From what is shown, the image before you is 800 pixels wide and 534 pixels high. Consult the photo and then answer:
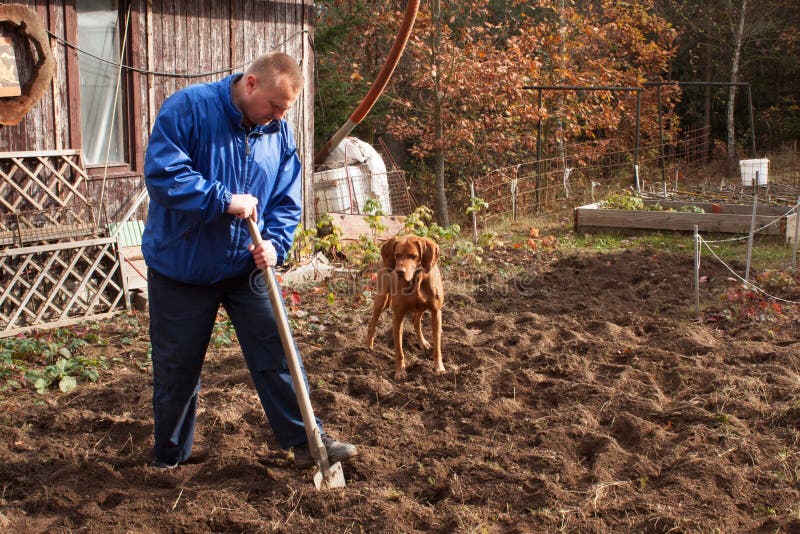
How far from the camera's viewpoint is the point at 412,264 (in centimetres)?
565

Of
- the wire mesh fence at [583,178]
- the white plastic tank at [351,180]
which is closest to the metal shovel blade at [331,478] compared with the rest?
the white plastic tank at [351,180]

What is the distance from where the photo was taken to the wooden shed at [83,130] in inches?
278

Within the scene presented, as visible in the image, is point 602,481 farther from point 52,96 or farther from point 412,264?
point 52,96

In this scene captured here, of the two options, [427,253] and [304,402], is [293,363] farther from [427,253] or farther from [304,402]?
[427,253]

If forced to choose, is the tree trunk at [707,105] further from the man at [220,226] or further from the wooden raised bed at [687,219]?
the man at [220,226]

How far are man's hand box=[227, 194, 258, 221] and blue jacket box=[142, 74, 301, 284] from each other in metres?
0.03

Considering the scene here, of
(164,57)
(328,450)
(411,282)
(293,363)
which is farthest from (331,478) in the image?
(164,57)

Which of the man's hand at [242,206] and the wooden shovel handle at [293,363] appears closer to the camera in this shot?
the man's hand at [242,206]

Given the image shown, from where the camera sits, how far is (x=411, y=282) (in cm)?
580

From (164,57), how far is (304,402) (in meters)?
5.56

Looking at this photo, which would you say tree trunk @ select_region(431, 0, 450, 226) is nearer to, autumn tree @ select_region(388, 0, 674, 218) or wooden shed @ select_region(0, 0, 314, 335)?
autumn tree @ select_region(388, 0, 674, 218)

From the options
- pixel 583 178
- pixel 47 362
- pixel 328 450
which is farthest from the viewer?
pixel 583 178

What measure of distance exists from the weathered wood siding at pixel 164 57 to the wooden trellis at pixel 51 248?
22cm

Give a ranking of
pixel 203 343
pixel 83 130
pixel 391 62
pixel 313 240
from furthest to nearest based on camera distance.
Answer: pixel 313 240 → pixel 391 62 → pixel 83 130 → pixel 203 343
